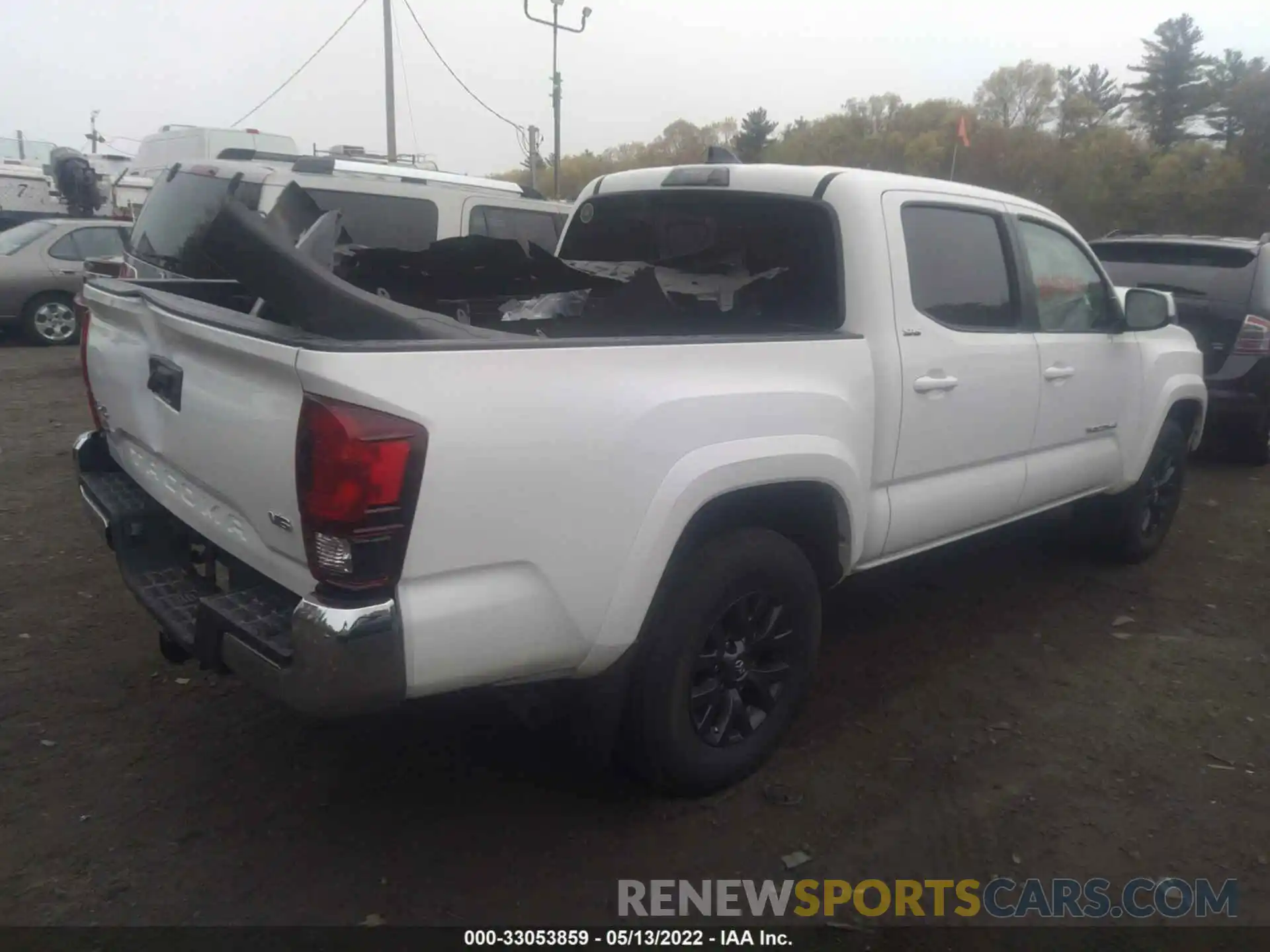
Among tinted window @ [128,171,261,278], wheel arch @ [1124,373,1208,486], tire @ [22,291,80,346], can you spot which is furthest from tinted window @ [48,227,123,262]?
wheel arch @ [1124,373,1208,486]

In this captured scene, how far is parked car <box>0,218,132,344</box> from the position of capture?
38.5ft

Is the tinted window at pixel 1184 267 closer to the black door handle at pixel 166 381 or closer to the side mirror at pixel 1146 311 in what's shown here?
the side mirror at pixel 1146 311

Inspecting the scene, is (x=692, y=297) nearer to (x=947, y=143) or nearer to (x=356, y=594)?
(x=356, y=594)

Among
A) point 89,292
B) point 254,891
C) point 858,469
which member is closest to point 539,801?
point 254,891

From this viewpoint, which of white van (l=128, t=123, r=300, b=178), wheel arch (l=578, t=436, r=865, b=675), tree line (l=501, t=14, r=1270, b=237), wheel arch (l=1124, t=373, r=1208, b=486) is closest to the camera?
wheel arch (l=578, t=436, r=865, b=675)

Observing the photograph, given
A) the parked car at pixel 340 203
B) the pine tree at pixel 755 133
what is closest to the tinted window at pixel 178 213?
the parked car at pixel 340 203

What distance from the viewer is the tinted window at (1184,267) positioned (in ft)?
24.8

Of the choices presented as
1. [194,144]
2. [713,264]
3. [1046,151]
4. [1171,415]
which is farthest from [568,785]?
[1046,151]

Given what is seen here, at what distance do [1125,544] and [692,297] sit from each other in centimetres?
302

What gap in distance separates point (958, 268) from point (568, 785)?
2.41 metres

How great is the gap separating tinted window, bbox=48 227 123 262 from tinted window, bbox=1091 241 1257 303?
11.0 metres

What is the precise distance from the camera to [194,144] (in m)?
15.2

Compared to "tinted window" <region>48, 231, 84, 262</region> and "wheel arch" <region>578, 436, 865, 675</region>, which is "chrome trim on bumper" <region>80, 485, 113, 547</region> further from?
"tinted window" <region>48, 231, 84, 262</region>

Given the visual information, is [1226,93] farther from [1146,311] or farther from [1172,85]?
[1146,311]
